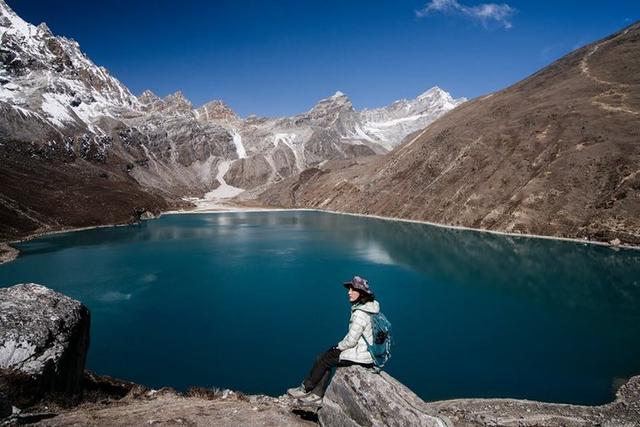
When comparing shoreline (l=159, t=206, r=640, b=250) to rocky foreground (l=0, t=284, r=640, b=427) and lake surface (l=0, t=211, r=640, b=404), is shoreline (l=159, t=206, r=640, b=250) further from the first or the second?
rocky foreground (l=0, t=284, r=640, b=427)

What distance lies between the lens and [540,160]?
96250mm

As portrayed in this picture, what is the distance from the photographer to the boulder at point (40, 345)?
13.1 m

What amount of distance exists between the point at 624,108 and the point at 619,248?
44.3 metres

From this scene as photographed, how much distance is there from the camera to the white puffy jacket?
1138 cm

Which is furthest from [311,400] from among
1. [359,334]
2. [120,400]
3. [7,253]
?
[7,253]

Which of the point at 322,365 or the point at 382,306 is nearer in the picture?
the point at 322,365

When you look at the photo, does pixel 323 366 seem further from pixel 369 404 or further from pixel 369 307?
pixel 369 307

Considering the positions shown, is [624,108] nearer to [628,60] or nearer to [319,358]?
[628,60]

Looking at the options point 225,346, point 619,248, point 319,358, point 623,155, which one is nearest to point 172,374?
point 225,346

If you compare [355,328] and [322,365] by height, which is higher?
[355,328]

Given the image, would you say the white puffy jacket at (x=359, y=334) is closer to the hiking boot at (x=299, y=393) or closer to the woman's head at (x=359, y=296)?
the woman's head at (x=359, y=296)

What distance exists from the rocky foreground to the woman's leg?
44cm

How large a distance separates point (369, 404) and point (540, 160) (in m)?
99.6

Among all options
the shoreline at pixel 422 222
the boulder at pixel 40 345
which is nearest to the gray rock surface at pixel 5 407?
the boulder at pixel 40 345
